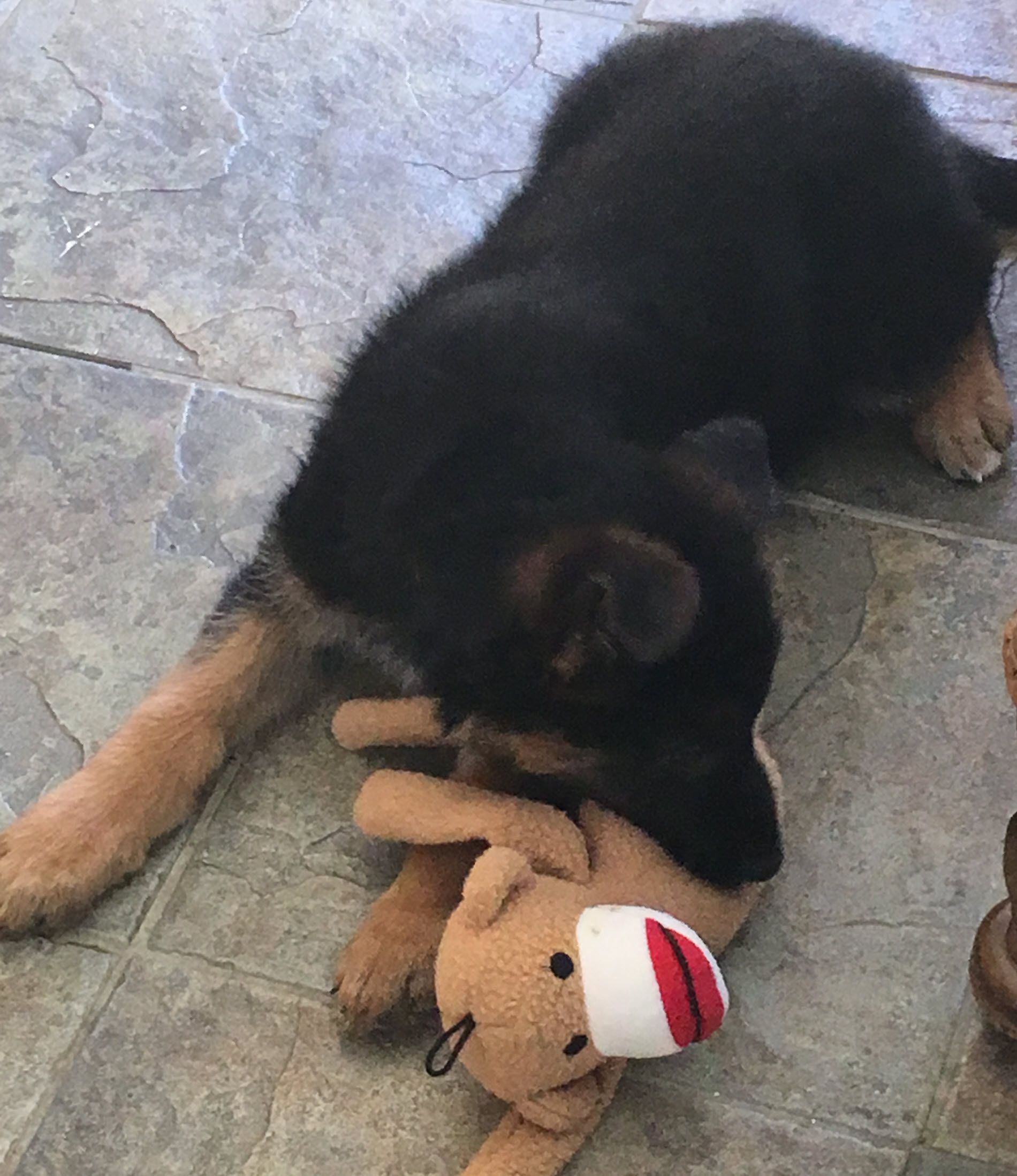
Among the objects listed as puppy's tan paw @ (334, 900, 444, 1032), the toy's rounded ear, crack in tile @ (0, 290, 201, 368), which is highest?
the toy's rounded ear

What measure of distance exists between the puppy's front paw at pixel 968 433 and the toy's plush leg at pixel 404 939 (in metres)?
1.20

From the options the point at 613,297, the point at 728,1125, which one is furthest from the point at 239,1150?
the point at 613,297

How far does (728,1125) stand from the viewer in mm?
1885

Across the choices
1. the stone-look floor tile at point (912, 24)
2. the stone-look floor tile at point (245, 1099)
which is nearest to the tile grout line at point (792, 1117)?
the stone-look floor tile at point (245, 1099)

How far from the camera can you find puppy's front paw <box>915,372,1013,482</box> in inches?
105

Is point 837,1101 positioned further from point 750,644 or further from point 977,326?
point 977,326

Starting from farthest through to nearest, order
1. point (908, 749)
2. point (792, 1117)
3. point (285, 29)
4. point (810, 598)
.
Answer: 1. point (285, 29)
2. point (810, 598)
3. point (908, 749)
4. point (792, 1117)

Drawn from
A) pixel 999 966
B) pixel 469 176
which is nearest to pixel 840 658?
pixel 999 966

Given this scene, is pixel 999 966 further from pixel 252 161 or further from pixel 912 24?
pixel 912 24

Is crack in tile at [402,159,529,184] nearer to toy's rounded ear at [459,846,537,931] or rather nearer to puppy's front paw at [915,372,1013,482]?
puppy's front paw at [915,372,1013,482]

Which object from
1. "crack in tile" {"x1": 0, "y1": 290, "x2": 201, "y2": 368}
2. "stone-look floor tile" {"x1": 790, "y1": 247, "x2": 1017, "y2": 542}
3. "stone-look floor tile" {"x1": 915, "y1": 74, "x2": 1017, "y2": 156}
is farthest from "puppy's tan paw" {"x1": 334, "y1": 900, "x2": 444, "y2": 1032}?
"stone-look floor tile" {"x1": 915, "y1": 74, "x2": 1017, "y2": 156}

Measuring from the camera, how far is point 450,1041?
6.17ft

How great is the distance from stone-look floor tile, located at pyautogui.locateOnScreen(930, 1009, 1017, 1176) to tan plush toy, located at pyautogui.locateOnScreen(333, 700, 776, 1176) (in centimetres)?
33

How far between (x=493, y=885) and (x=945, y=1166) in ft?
2.16
